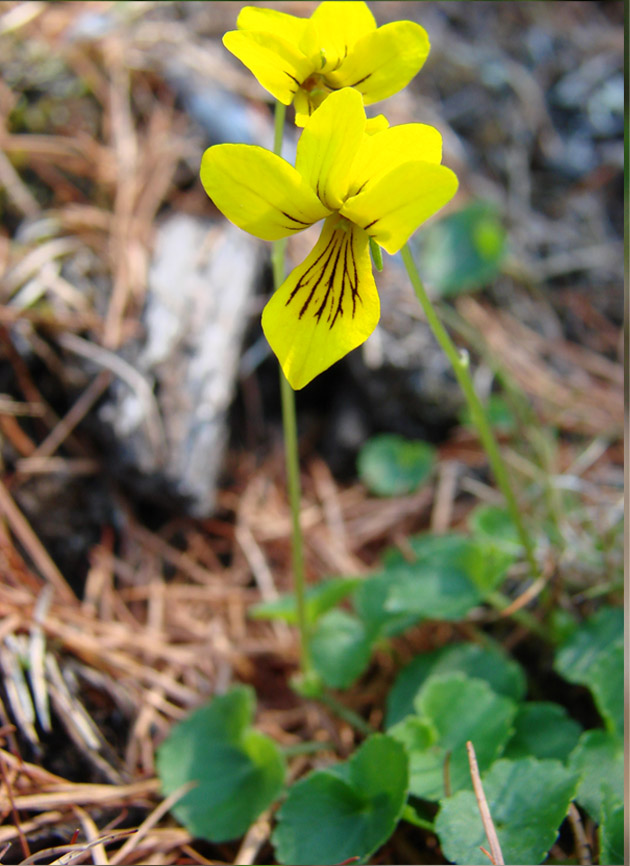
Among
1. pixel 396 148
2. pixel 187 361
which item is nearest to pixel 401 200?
pixel 396 148

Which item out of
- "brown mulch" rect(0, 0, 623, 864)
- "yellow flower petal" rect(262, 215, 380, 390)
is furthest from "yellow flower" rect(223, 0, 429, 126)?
"brown mulch" rect(0, 0, 623, 864)

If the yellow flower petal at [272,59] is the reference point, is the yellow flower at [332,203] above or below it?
below

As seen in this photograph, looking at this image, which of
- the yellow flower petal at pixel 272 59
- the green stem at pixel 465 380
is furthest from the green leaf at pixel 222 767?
the yellow flower petal at pixel 272 59

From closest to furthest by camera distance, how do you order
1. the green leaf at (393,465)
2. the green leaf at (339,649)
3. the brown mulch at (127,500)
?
the brown mulch at (127,500) < the green leaf at (339,649) < the green leaf at (393,465)

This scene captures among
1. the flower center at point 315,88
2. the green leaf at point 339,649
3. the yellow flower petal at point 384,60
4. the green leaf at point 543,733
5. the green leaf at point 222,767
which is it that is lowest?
the green leaf at point 222,767

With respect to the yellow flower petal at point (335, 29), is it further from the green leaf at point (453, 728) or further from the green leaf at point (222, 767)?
the green leaf at point (222, 767)

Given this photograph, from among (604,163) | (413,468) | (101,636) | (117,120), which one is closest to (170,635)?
(101,636)
